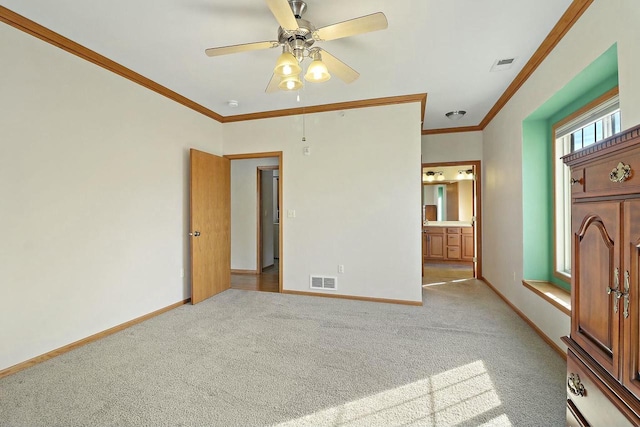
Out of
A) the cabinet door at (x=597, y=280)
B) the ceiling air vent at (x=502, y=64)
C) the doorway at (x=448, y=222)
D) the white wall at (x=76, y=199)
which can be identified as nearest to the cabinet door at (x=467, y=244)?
the doorway at (x=448, y=222)

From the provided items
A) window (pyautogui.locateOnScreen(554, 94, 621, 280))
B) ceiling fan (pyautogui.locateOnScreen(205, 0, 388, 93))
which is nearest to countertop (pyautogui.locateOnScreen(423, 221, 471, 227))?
window (pyautogui.locateOnScreen(554, 94, 621, 280))

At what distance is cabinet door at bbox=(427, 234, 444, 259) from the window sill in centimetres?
363

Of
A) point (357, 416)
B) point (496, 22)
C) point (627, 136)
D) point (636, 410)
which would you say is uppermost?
point (496, 22)

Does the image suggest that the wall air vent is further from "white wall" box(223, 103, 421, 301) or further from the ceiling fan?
the ceiling fan

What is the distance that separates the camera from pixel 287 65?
1967mm

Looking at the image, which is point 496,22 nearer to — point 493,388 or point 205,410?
point 493,388

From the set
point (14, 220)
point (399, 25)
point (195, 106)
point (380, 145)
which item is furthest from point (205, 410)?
point (195, 106)

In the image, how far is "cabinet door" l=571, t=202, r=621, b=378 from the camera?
99cm

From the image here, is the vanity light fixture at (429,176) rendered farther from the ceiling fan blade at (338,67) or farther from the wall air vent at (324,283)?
the ceiling fan blade at (338,67)

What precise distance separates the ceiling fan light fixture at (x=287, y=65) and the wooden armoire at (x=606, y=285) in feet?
5.33

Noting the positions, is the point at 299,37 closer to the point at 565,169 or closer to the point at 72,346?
the point at 565,169

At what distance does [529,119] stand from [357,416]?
3.27 m

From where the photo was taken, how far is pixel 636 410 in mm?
861

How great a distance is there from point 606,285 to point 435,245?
19.7 ft
